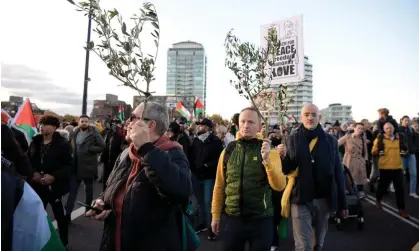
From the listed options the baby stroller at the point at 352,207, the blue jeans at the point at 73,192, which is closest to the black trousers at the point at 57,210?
the blue jeans at the point at 73,192

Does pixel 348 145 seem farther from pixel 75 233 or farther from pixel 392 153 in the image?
pixel 75 233

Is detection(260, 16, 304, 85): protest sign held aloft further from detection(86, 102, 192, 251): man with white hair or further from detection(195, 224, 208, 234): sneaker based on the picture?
detection(195, 224, 208, 234): sneaker

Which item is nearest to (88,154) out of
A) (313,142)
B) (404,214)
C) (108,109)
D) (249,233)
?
(249,233)

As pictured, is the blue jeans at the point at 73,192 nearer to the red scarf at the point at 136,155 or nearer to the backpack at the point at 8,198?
the red scarf at the point at 136,155

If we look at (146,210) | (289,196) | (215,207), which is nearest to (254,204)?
(215,207)

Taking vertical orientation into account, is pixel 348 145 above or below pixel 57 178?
above

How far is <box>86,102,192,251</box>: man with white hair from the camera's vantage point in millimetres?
2152

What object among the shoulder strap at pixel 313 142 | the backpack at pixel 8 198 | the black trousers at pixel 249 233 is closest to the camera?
the backpack at pixel 8 198

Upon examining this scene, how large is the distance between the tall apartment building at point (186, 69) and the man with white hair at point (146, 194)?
92.4 m

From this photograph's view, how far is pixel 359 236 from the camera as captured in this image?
19.9ft

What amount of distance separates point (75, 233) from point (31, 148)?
1825 mm

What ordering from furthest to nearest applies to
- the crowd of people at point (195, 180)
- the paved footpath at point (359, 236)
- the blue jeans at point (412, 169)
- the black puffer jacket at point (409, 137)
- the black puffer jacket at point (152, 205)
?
the black puffer jacket at point (409, 137)
the blue jeans at point (412, 169)
the paved footpath at point (359, 236)
the crowd of people at point (195, 180)
the black puffer jacket at point (152, 205)

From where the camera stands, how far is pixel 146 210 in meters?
2.24

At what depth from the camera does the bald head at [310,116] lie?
3.99 metres
